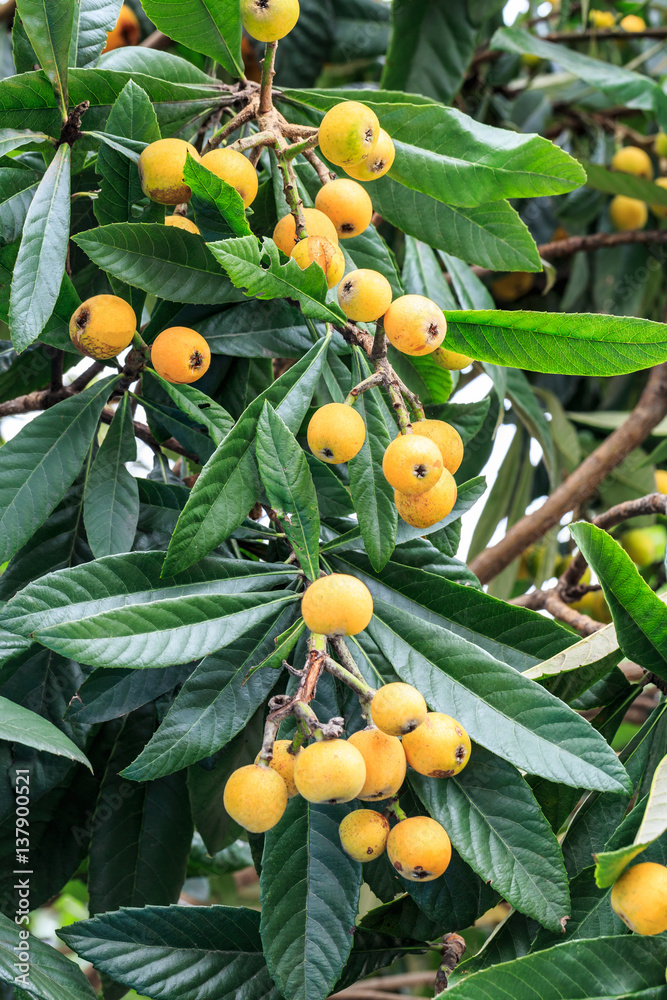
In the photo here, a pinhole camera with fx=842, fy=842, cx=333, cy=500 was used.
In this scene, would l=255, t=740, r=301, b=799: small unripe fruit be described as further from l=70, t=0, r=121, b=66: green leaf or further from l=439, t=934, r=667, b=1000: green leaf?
l=70, t=0, r=121, b=66: green leaf

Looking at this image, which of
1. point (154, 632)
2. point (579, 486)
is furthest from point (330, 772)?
point (579, 486)

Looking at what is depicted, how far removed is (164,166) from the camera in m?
0.75

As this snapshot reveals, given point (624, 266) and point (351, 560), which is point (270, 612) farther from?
point (624, 266)

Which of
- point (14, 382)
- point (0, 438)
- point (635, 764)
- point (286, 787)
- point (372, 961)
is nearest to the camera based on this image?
point (286, 787)

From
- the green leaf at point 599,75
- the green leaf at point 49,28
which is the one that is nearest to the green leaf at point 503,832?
the green leaf at point 49,28

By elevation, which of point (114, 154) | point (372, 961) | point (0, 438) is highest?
point (114, 154)

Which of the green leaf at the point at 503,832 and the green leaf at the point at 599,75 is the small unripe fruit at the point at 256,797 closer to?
the green leaf at the point at 503,832

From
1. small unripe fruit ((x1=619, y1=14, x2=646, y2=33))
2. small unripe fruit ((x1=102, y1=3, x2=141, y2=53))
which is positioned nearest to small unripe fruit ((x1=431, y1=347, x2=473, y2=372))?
small unripe fruit ((x1=102, y1=3, x2=141, y2=53))

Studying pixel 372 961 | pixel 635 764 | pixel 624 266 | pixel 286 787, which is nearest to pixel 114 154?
pixel 286 787

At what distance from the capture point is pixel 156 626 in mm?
682

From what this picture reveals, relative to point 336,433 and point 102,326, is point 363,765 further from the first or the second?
point 102,326

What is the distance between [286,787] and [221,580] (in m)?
0.21

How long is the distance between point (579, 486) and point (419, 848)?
1.22 m

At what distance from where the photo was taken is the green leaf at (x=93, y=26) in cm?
91
